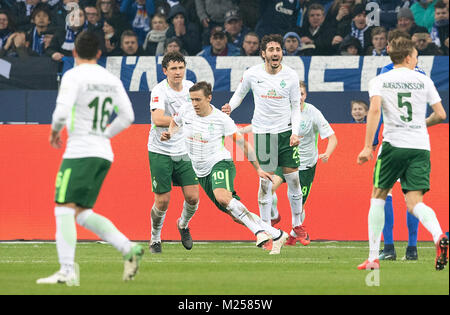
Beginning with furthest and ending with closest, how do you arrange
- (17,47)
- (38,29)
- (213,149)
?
(38,29) → (17,47) → (213,149)

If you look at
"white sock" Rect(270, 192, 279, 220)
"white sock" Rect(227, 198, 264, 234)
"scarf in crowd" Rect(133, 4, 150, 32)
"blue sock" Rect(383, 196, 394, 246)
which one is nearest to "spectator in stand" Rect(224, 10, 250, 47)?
"scarf in crowd" Rect(133, 4, 150, 32)

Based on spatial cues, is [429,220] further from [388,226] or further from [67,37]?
[67,37]

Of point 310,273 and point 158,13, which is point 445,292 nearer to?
point 310,273

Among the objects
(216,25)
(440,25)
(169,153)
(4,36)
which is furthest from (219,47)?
(169,153)

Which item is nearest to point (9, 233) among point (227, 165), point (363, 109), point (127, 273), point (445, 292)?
point (227, 165)

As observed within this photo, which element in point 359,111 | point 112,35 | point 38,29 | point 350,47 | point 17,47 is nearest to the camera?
point 359,111

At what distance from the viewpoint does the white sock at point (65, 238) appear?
7.49 metres

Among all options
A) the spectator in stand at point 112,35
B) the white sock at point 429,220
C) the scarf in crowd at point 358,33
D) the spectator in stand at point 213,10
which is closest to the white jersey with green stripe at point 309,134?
the scarf in crowd at point 358,33

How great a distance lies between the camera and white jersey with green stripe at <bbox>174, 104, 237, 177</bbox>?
36.2 ft

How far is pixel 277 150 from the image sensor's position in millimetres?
12094

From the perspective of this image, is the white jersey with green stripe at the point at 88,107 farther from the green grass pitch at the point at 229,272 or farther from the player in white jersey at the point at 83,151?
the green grass pitch at the point at 229,272

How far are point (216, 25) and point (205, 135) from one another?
659 cm

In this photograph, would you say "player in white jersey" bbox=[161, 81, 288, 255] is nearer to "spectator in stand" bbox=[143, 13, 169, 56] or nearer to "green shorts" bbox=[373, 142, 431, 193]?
"green shorts" bbox=[373, 142, 431, 193]

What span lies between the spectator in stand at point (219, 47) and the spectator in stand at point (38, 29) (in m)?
2.94
